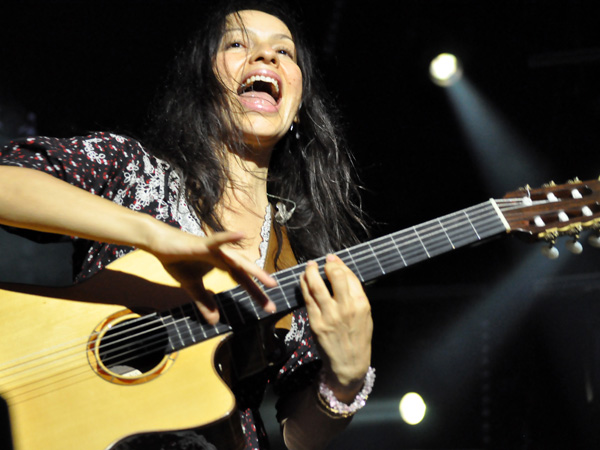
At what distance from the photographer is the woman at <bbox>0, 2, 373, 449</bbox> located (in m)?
1.12

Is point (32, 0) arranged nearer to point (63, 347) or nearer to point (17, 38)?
point (17, 38)

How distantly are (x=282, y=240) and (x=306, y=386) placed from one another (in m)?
0.48

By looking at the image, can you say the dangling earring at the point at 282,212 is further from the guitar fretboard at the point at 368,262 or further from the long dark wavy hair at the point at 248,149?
the guitar fretboard at the point at 368,262

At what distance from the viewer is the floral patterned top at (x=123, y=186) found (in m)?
1.29

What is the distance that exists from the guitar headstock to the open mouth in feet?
2.85

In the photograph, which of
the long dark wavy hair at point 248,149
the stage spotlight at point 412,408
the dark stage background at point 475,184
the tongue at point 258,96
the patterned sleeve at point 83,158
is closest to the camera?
the patterned sleeve at point 83,158

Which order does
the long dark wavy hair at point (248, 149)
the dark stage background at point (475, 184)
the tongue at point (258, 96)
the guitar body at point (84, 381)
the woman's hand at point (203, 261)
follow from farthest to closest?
the dark stage background at point (475, 184) < the tongue at point (258, 96) < the long dark wavy hair at point (248, 149) < the guitar body at point (84, 381) < the woman's hand at point (203, 261)

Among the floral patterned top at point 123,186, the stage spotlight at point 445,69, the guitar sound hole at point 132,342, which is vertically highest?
the stage spotlight at point 445,69

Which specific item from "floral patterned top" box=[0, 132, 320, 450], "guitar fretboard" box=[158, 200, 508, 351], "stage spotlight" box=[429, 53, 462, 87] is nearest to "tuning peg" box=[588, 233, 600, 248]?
"guitar fretboard" box=[158, 200, 508, 351]

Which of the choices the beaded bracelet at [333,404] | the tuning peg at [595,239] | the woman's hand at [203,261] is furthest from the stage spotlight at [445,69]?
the woman's hand at [203,261]

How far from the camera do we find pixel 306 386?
1.66 meters

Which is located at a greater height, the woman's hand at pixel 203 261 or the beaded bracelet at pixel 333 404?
the woman's hand at pixel 203 261

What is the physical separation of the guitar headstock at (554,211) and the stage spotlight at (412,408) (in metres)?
1.72

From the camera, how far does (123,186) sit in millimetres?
1437
